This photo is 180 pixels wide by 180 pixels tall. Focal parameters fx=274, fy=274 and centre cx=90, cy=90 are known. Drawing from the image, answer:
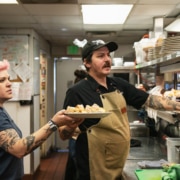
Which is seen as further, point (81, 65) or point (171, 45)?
point (81, 65)

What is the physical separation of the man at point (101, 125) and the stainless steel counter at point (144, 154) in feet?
0.40

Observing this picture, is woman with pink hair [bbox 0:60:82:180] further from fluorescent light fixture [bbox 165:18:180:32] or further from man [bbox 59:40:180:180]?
fluorescent light fixture [bbox 165:18:180:32]

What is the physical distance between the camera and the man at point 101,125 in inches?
74.2

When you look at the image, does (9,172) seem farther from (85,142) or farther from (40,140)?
(85,142)

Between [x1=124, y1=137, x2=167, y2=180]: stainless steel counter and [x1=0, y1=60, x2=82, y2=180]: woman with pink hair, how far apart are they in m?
0.62

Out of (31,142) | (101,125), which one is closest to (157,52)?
(101,125)

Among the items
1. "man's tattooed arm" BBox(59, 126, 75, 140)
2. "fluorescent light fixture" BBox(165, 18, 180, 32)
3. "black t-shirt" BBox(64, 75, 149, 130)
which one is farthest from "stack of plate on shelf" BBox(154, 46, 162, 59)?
"man's tattooed arm" BBox(59, 126, 75, 140)

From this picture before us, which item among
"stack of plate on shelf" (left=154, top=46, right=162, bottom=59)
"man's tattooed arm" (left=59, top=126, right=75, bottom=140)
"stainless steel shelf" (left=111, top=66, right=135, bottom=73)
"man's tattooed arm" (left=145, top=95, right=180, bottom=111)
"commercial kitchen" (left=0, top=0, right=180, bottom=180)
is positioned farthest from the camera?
"stainless steel shelf" (left=111, top=66, right=135, bottom=73)

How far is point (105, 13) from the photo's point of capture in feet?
10.8

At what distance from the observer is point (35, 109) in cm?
464

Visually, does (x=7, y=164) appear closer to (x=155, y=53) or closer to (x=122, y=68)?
(x=155, y=53)

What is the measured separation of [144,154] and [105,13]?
172cm

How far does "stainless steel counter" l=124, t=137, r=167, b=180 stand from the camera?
1997mm

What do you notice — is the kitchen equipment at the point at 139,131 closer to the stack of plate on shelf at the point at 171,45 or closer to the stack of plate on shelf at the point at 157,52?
the stack of plate on shelf at the point at 157,52
